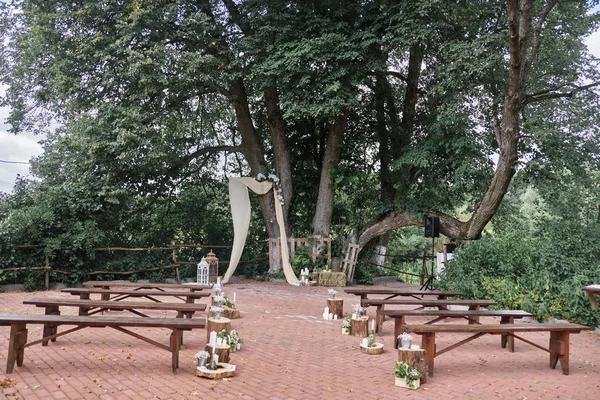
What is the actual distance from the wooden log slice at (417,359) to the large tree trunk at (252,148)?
10449 mm

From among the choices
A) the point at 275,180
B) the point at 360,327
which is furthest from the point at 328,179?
the point at 360,327

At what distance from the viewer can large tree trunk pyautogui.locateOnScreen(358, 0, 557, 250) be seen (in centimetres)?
972

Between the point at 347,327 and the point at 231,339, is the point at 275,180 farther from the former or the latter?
the point at 231,339

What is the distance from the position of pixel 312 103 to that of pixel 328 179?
9.59 feet

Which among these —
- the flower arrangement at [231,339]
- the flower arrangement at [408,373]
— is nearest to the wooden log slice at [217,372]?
the flower arrangement at [231,339]

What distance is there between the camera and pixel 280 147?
50.1ft

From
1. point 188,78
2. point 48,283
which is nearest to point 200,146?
point 188,78

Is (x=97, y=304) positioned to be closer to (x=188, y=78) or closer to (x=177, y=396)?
(x=177, y=396)

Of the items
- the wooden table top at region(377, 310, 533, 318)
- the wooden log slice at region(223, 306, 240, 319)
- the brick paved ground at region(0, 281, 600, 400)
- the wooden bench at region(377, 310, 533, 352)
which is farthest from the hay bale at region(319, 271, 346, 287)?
the wooden table top at region(377, 310, 533, 318)

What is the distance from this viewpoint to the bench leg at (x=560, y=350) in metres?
5.18

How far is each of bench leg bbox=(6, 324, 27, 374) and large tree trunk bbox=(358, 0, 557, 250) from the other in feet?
31.7

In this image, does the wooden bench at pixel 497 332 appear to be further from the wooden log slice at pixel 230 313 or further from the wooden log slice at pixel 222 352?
the wooden log slice at pixel 230 313

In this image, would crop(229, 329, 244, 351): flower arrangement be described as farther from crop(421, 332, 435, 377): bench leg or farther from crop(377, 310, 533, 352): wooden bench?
crop(421, 332, 435, 377): bench leg

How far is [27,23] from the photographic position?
12.9 meters
